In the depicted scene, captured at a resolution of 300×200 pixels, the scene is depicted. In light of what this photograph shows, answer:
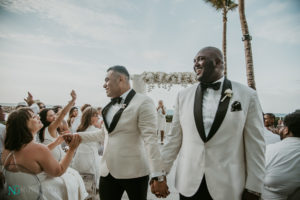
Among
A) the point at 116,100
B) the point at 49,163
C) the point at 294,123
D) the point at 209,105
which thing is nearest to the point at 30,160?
the point at 49,163

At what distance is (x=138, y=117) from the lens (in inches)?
92.4

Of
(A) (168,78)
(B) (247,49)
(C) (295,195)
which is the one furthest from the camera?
(A) (168,78)

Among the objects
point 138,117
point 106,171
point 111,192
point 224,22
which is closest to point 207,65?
point 138,117

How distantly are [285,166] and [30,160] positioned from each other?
2.92m

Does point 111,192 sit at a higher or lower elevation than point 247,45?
lower

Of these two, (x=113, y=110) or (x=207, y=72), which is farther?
(x=113, y=110)

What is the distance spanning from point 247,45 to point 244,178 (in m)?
7.72

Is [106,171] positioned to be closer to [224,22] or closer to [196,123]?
[196,123]

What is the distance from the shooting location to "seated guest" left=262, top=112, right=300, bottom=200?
7.66ft

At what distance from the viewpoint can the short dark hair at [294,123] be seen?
254cm

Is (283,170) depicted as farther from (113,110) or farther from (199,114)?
(113,110)

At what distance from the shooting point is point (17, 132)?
7.04ft

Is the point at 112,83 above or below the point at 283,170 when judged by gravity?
above

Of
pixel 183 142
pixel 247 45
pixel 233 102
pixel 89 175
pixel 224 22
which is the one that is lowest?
pixel 89 175
